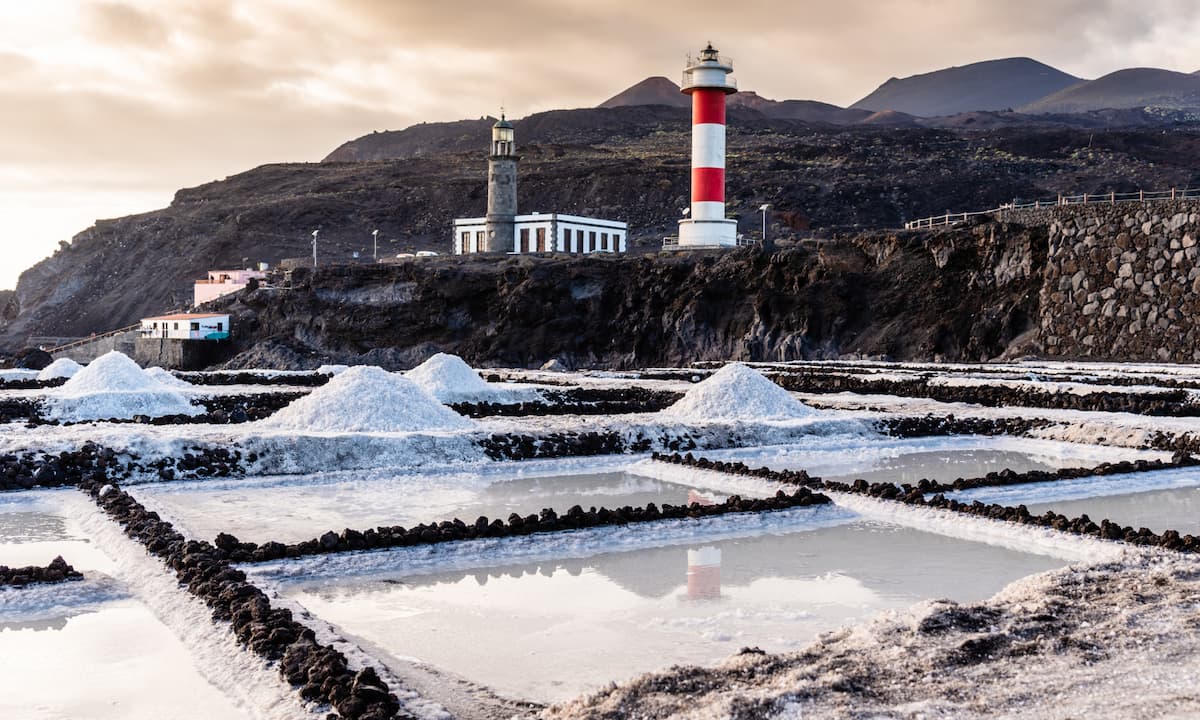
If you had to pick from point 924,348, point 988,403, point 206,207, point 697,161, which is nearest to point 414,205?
point 206,207

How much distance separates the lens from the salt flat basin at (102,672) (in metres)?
5.53

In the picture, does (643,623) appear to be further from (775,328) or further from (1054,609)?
(775,328)

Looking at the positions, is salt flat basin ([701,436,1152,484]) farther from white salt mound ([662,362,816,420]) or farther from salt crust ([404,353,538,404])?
salt crust ([404,353,538,404])

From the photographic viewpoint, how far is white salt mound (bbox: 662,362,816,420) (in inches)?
722

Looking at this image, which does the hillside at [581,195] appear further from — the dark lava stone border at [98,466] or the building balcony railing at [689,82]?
the dark lava stone border at [98,466]

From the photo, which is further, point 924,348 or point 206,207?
point 206,207

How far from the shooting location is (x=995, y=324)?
41.9 m

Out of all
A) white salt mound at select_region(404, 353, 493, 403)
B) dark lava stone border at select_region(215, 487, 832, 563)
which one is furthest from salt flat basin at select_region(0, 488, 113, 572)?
white salt mound at select_region(404, 353, 493, 403)

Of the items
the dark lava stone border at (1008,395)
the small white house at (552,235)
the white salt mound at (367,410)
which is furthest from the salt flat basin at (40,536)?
the small white house at (552,235)

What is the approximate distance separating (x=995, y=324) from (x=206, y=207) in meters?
111

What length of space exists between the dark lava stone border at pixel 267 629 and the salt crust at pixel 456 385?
1273cm

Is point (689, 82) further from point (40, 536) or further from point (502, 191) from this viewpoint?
point (40, 536)

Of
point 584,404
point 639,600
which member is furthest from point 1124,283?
point 639,600

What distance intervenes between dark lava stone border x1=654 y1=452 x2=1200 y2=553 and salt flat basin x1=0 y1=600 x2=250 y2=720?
7115mm
